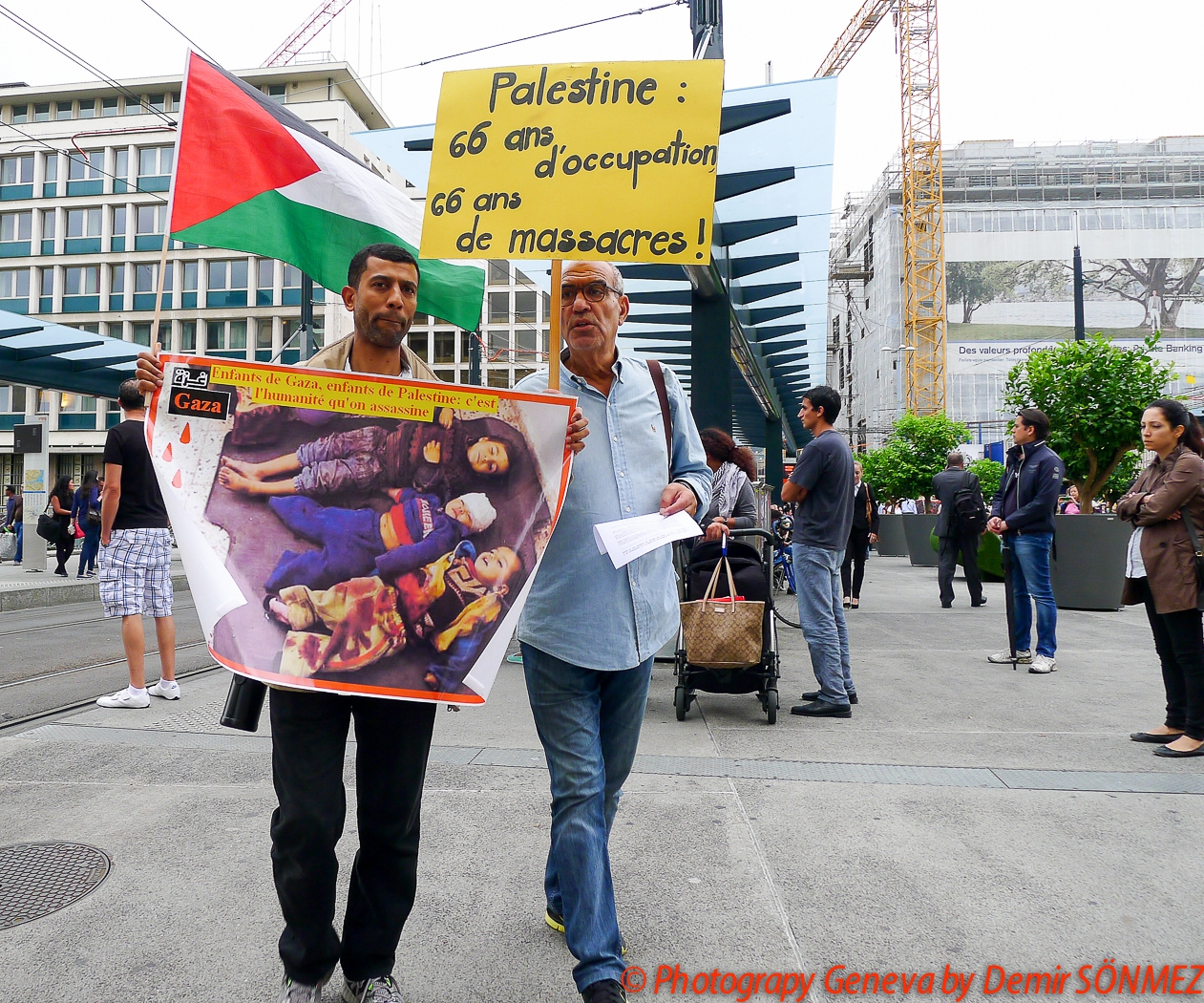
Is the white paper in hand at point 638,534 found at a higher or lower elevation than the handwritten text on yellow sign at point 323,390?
lower

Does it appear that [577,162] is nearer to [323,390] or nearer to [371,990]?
[323,390]

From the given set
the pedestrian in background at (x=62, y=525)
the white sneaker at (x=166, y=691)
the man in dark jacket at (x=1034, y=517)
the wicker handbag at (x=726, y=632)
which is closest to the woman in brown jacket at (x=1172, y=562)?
the man in dark jacket at (x=1034, y=517)

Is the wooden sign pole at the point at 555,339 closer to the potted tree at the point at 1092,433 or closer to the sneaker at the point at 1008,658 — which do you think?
the sneaker at the point at 1008,658

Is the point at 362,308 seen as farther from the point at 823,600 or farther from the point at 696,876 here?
the point at 823,600

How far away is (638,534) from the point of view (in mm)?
2396

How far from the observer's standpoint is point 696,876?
3020mm

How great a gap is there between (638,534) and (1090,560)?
10325 millimetres

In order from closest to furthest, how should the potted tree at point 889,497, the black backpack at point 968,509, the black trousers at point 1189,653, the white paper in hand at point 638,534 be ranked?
the white paper in hand at point 638,534
the black trousers at point 1189,653
the black backpack at point 968,509
the potted tree at point 889,497

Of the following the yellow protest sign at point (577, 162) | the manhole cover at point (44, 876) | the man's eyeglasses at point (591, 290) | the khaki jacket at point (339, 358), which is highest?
the yellow protest sign at point (577, 162)

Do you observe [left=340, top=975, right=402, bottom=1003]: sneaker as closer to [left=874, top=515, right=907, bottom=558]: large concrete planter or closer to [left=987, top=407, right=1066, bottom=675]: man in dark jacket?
[left=987, top=407, right=1066, bottom=675]: man in dark jacket

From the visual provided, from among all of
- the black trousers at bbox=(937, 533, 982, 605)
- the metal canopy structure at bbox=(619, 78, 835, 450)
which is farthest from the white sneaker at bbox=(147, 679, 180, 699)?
the black trousers at bbox=(937, 533, 982, 605)

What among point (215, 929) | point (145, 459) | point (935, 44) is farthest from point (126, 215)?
point (935, 44)

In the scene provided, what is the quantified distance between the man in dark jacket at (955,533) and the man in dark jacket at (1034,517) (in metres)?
4.44

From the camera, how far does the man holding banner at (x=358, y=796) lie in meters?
2.11
